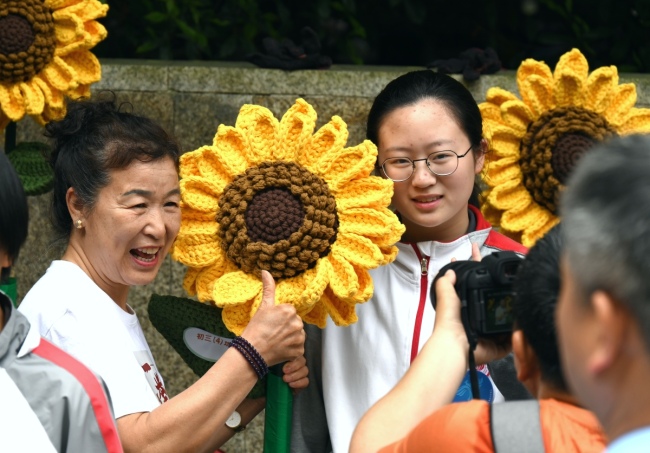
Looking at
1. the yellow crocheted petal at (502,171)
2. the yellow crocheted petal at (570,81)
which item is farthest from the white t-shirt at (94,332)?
the yellow crocheted petal at (570,81)

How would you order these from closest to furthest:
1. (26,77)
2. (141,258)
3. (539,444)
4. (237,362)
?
1. (539,444)
2. (237,362)
3. (141,258)
4. (26,77)

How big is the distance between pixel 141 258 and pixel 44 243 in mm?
1273

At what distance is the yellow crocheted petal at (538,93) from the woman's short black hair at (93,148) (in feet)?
2.76

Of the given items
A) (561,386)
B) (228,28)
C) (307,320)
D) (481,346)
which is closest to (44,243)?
(228,28)

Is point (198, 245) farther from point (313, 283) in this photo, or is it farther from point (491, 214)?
point (491, 214)

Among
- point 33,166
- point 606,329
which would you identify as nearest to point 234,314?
point 33,166

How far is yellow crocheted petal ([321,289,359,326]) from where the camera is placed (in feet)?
7.21

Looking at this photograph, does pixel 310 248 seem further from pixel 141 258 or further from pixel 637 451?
pixel 637 451

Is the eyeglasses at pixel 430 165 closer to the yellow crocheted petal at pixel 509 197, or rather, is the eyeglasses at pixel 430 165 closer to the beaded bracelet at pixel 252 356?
the yellow crocheted petal at pixel 509 197

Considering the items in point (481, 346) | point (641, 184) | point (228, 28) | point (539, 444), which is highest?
point (228, 28)

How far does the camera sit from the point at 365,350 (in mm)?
2334

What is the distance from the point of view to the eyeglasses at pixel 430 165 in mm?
2322

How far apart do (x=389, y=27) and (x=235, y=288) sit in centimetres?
193

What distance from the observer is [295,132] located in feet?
7.43
